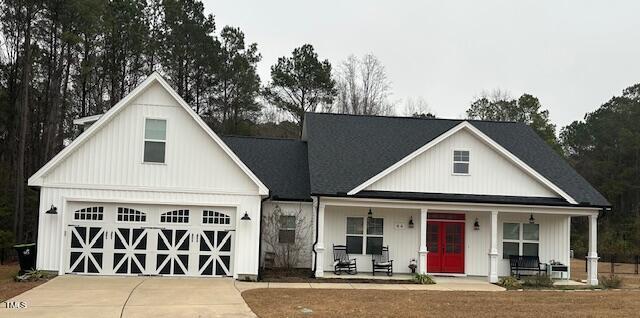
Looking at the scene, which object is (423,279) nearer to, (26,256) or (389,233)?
(389,233)

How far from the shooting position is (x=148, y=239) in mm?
18469

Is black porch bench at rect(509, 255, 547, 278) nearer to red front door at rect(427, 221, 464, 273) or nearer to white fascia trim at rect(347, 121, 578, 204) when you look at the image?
red front door at rect(427, 221, 464, 273)

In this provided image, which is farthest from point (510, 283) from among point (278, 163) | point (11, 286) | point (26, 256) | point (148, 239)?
point (26, 256)

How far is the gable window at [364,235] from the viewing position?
2112 cm

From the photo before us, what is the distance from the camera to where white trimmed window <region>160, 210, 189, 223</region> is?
18547 millimetres

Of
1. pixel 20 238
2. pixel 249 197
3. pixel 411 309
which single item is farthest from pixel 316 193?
pixel 20 238

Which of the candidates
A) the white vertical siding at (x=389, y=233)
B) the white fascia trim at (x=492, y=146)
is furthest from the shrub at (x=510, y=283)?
the white fascia trim at (x=492, y=146)

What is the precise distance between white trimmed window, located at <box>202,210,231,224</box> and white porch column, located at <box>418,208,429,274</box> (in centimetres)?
614

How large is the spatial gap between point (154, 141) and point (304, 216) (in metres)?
6.09

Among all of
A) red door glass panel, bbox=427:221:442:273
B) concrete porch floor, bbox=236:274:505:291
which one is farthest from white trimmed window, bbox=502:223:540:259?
concrete porch floor, bbox=236:274:505:291

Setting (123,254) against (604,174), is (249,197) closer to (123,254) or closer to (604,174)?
(123,254)

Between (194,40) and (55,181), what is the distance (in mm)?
21855

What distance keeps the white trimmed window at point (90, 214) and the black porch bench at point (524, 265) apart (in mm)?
A: 13339

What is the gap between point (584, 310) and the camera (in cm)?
1315
